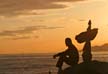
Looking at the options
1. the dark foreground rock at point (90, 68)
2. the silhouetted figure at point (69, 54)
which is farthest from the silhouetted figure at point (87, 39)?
the silhouetted figure at point (69, 54)

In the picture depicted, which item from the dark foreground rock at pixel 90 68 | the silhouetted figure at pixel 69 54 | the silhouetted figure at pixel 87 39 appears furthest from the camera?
the silhouetted figure at pixel 87 39

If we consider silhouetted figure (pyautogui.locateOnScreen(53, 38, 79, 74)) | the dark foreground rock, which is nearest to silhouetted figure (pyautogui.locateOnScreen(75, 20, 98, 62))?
the dark foreground rock

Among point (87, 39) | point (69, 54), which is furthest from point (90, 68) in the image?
point (87, 39)

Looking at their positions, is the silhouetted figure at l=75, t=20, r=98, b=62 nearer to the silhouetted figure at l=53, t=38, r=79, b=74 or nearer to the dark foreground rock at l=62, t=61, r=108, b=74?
the dark foreground rock at l=62, t=61, r=108, b=74

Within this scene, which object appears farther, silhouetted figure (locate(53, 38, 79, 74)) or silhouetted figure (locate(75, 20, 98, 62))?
silhouetted figure (locate(75, 20, 98, 62))

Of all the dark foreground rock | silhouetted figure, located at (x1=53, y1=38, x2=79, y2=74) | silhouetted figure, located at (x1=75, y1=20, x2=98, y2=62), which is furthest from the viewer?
silhouetted figure, located at (x1=75, y1=20, x2=98, y2=62)

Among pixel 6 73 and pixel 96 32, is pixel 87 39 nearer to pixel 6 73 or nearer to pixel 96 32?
pixel 96 32

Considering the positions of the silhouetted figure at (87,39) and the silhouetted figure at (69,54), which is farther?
the silhouetted figure at (87,39)

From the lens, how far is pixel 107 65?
24.8 meters

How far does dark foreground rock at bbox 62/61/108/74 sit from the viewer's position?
24.7 m

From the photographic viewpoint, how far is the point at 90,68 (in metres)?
24.8

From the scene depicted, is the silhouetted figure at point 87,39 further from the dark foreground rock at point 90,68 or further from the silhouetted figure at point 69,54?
the silhouetted figure at point 69,54

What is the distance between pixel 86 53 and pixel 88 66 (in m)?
0.69

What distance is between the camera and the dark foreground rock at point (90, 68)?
2470cm
